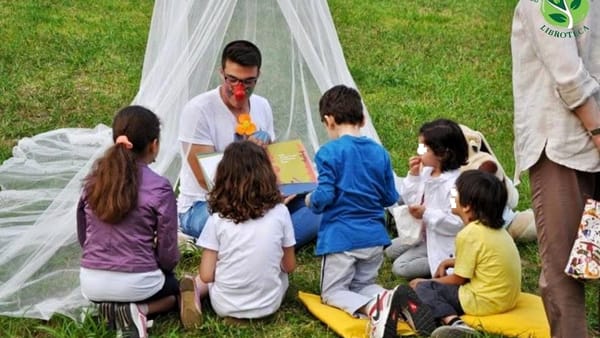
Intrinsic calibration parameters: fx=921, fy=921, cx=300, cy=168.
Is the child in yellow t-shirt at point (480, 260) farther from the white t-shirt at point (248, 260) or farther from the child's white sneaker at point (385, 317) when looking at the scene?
the white t-shirt at point (248, 260)

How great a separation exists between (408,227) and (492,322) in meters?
0.79

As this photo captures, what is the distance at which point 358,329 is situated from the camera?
3918mm

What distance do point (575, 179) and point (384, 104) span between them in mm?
4379

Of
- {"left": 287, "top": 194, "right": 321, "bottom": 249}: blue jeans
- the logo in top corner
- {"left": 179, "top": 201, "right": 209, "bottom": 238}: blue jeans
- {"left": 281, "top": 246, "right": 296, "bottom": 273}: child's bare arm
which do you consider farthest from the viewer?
{"left": 287, "top": 194, "right": 321, "bottom": 249}: blue jeans

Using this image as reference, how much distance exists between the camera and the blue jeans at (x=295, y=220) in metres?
4.64

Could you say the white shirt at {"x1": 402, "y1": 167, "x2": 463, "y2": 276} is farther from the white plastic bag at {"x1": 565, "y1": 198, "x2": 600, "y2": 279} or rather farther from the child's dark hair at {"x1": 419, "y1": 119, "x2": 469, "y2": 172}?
the white plastic bag at {"x1": 565, "y1": 198, "x2": 600, "y2": 279}

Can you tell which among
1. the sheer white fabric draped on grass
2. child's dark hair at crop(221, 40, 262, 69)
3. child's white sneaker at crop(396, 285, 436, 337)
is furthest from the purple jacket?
child's white sneaker at crop(396, 285, 436, 337)

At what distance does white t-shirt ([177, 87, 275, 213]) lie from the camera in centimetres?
463

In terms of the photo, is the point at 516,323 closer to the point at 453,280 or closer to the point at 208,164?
the point at 453,280

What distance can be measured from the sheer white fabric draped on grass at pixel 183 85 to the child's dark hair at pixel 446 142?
0.98m

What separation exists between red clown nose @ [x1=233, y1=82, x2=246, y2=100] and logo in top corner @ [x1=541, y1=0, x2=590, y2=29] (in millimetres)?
1840

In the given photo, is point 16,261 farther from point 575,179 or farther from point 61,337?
point 575,179

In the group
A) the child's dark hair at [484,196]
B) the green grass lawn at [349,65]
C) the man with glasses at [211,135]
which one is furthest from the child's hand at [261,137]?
the child's dark hair at [484,196]

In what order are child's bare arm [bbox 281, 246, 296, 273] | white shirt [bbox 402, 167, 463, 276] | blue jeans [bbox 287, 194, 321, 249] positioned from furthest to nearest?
blue jeans [bbox 287, 194, 321, 249], white shirt [bbox 402, 167, 463, 276], child's bare arm [bbox 281, 246, 296, 273]
